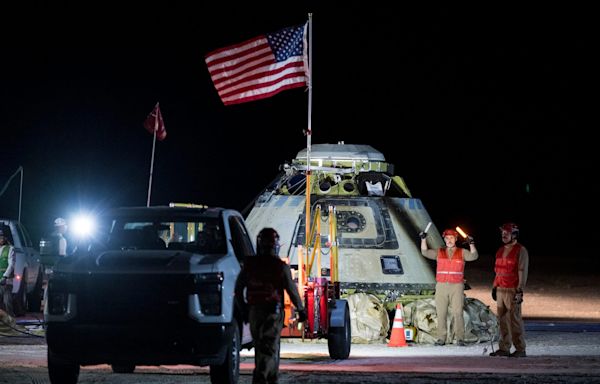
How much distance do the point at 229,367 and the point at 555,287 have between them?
29175 mm

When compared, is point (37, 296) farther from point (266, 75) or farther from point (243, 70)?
point (266, 75)

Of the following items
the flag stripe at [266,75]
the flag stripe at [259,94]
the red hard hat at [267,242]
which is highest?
the flag stripe at [266,75]

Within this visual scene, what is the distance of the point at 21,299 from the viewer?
2467 cm

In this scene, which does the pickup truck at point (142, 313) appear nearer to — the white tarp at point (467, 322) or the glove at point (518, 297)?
the glove at point (518, 297)

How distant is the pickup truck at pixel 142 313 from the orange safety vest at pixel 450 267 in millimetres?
7795

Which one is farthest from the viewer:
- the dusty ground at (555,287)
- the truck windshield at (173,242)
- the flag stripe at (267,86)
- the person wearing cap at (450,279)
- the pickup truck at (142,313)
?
the dusty ground at (555,287)

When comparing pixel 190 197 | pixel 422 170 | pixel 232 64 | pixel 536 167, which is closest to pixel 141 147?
pixel 190 197

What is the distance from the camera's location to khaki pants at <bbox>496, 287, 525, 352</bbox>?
59.4ft

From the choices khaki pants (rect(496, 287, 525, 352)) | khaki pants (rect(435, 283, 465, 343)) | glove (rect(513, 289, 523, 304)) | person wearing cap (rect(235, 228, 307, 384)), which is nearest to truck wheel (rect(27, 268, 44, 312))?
khaki pants (rect(435, 283, 465, 343))

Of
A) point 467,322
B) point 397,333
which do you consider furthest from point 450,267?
point 397,333

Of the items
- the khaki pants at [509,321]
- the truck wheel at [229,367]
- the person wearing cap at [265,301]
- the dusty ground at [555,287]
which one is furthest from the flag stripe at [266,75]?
the dusty ground at [555,287]

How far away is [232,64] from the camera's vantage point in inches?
820

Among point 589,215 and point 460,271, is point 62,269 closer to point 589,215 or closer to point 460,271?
point 460,271

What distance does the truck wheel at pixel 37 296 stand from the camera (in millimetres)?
26312
